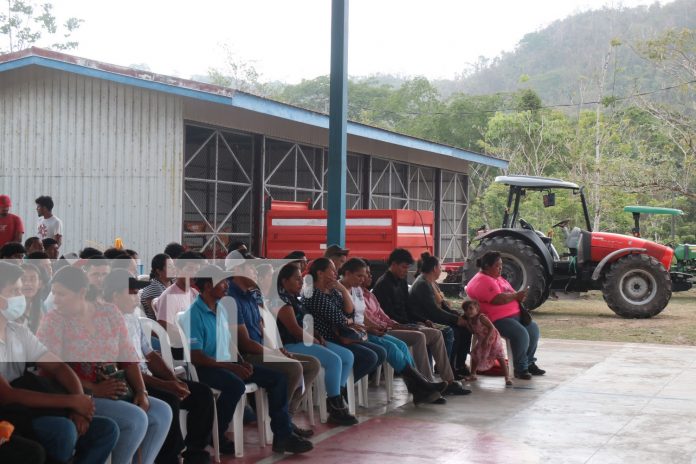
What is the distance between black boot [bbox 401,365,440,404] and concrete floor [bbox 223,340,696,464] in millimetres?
94

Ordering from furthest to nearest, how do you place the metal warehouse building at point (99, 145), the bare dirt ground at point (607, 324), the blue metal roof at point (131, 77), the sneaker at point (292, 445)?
1. the metal warehouse building at point (99, 145)
2. the blue metal roof at point (131, 77)
3. the bare dirt ground at point (607, 324)
4. the sneaker at point (292, 445)

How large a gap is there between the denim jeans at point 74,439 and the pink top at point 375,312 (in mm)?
3697

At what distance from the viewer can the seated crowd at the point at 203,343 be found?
14.2 feet

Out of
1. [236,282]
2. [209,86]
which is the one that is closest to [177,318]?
[236,282]

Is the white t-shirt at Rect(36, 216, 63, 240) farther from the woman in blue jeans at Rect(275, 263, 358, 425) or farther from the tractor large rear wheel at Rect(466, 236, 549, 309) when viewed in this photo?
the tractor large rear wheel at Rect(466, 236, 549, 309)

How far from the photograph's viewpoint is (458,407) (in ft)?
24.7

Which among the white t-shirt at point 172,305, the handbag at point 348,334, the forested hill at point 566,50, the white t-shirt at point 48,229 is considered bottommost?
the handbag at point 348,334

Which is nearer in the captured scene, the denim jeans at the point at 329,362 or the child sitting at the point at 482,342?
the denim jeans at the point at 329,362

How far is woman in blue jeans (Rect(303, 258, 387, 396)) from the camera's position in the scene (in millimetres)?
7016

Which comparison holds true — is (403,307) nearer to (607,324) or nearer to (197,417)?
(197,417)

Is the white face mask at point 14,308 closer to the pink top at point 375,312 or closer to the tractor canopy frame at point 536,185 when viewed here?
the pink top at point 375,312

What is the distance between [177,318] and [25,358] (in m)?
1.77

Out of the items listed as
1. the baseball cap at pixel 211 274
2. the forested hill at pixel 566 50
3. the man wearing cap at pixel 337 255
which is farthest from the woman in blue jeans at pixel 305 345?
the forested hill at pixel 566 50

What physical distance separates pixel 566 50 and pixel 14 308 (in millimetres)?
91917
